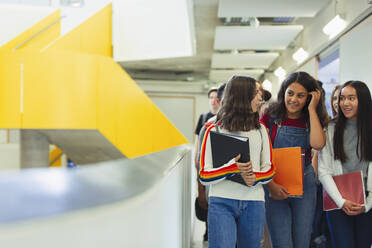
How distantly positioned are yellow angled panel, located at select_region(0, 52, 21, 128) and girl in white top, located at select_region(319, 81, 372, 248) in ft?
14.6

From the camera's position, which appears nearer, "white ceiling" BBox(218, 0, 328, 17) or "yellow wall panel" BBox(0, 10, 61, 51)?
"white ceiling" BBox(218, 0, 328, 17)

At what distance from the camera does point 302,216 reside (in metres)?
2.01

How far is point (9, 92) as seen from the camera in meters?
5.18

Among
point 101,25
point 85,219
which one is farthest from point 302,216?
point 101,25

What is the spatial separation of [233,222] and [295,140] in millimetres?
667

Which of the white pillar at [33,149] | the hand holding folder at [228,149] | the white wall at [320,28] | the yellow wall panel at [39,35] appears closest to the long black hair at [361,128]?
the hand holding folder at [228,149]

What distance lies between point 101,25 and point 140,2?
1.06 metres

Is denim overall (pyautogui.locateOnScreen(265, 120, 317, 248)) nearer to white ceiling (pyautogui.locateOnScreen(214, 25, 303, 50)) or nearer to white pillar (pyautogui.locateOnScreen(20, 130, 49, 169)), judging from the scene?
white ceiling (pyautogui.locateOnScreen(214, 25, 303, 50))

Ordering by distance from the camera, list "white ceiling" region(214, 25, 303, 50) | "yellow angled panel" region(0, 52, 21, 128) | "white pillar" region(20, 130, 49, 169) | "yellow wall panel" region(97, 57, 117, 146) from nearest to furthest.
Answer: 1. "yellow angled panel" region(0, 52, 21, 128)
2. "white ceiling" region(214, 25, 303, 50)
3. "yellow wall panel" region(97, 57, 117, 146)
4. "white pillar" region(20, 130, 49, 169)

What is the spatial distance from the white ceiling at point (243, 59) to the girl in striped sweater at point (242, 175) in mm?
5666

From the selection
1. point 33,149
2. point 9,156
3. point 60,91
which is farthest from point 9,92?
point 9,156

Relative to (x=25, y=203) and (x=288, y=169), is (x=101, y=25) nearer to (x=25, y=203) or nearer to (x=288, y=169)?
(x=288, y=169)

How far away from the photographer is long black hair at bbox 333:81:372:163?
2.00 metres

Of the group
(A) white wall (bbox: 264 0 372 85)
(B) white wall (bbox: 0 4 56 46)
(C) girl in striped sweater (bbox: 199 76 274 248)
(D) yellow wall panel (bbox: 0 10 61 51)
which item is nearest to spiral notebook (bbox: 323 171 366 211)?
(C) girl in striped sweater (bbox: 199 76 274 248)
